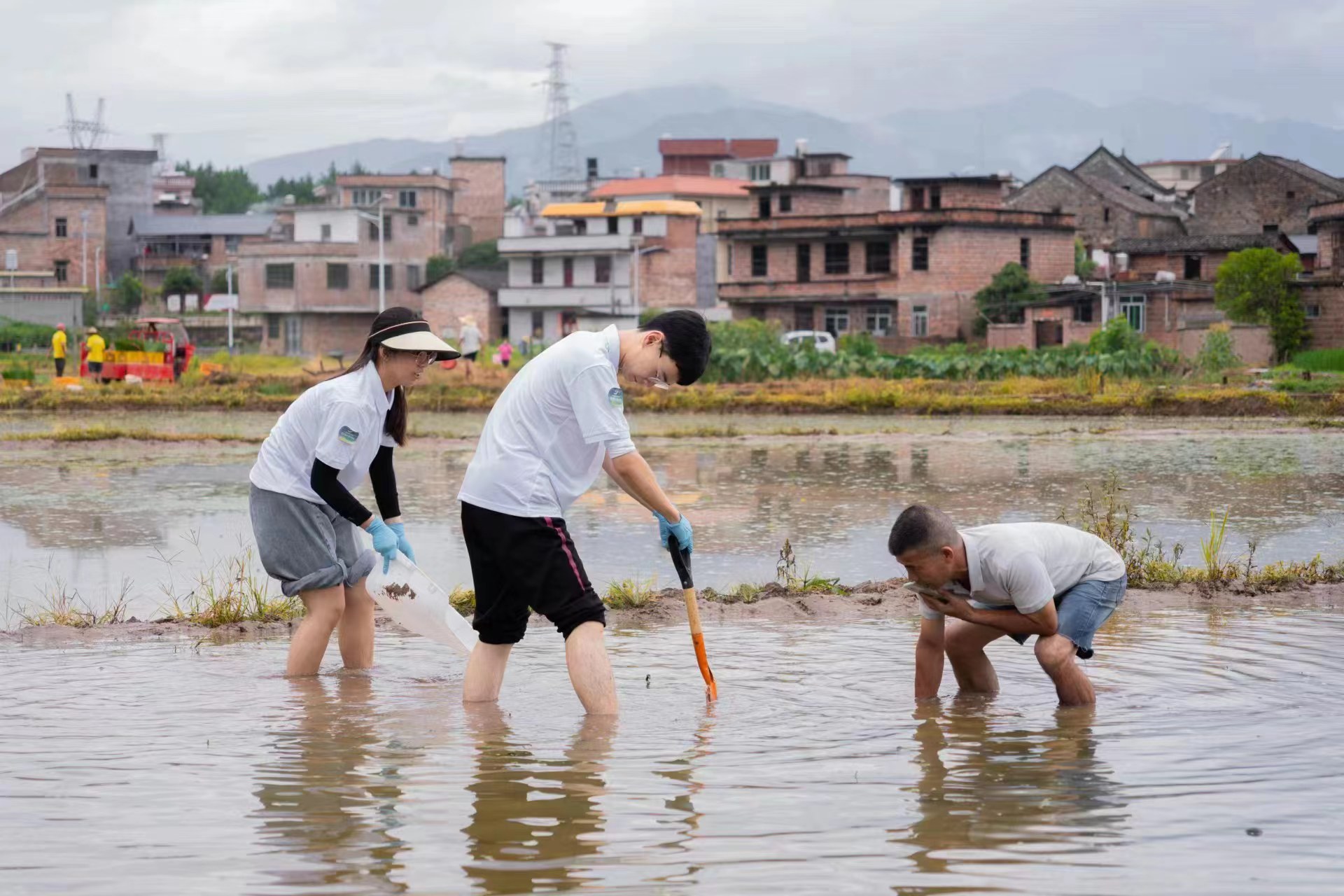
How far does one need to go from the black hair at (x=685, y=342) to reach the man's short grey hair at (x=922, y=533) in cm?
89

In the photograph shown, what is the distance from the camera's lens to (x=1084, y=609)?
6.01 meters

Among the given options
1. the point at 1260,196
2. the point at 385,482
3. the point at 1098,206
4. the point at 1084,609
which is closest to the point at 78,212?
the point at 1098,206

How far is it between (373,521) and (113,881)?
2517 millimetres

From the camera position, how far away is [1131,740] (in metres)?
5.59

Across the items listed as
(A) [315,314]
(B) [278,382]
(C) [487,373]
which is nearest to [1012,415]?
(C) [487,373]

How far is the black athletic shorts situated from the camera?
5672 millimetres

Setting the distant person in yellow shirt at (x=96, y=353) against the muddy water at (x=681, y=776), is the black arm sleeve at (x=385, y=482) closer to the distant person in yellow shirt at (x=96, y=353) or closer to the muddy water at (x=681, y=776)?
the muddy water at (x=681, y=776)

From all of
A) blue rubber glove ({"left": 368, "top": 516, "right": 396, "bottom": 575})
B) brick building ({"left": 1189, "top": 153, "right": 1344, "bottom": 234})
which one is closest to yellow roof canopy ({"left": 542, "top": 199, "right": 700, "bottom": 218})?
brick building ({"left": 1189, "top": 153, "right": 1344, "bottom": 234})

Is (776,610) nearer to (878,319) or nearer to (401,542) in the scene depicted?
(401,542)

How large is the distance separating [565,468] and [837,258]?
5508 cm

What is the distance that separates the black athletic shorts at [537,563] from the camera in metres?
5.67

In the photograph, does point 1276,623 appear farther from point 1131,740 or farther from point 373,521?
point 373,521

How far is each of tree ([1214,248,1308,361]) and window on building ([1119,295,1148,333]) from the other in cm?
1090

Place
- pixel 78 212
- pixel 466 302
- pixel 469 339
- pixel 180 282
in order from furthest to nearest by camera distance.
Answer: pixel 180 282
pixel 78 212
pixel 466 302
pixel 469 339
